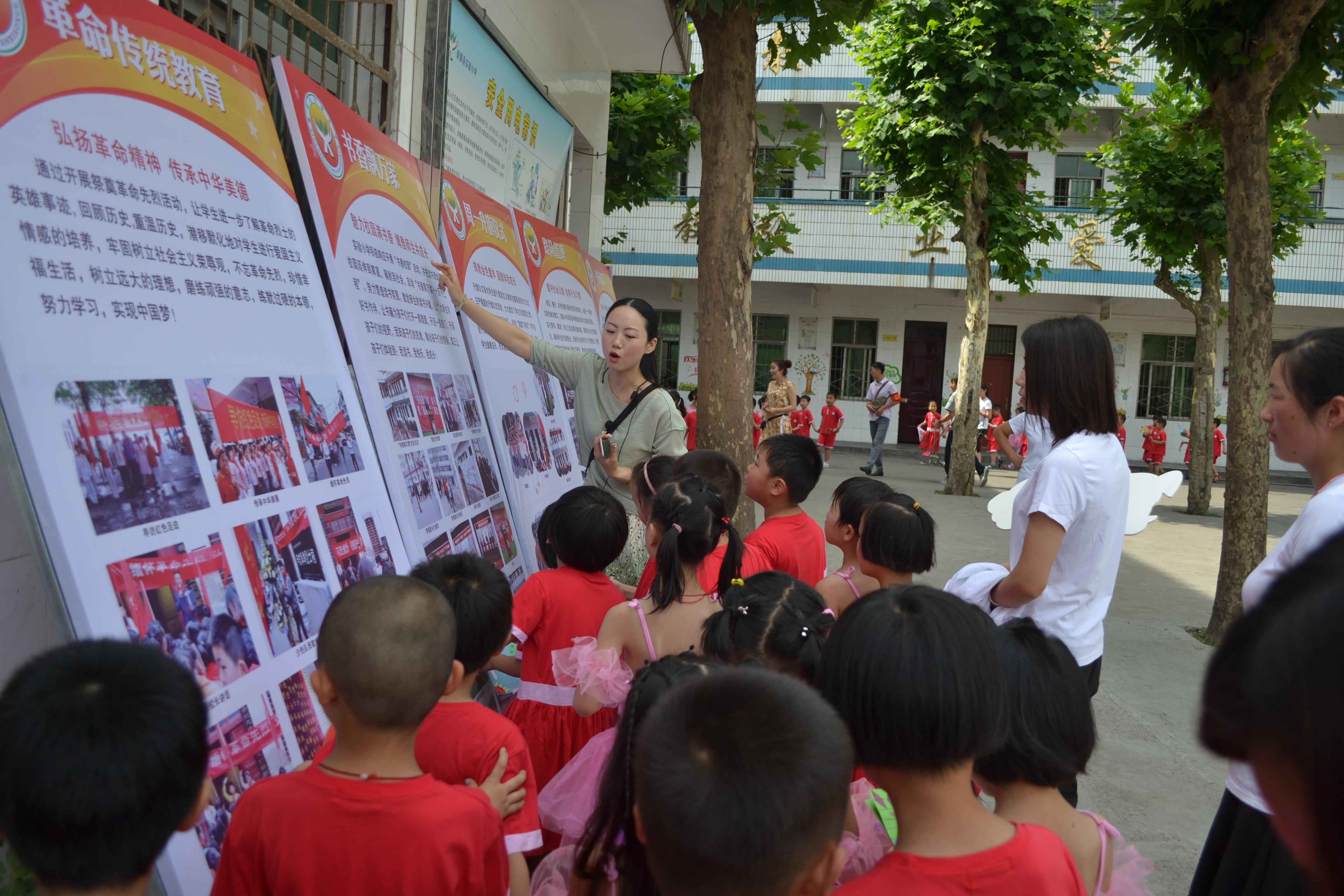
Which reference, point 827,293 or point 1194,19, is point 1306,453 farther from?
point 827,293

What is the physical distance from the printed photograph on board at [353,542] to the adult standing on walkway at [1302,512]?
1.80 m

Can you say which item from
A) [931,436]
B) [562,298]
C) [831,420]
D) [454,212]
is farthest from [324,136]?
[931,436]

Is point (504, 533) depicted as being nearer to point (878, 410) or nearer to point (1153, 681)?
point (1153, 681)

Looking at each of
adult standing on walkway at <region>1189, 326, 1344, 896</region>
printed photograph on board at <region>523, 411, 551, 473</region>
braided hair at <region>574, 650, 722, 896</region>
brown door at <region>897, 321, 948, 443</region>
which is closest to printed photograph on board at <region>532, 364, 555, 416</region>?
printed photograph on board at <region>523, 411, 551, 473</region>

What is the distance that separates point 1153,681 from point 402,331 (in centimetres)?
448

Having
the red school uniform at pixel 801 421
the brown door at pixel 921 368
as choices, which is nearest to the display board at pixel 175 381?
the red school uniform at pixel 801 421

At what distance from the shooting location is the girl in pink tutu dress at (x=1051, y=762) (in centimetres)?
149

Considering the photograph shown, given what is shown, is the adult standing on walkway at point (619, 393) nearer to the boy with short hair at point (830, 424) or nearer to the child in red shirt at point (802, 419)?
the child in red shirt at point (802, 419)

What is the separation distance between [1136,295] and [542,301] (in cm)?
1617

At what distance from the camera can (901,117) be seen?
37.0 feet

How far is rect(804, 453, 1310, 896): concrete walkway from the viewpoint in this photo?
3.36m

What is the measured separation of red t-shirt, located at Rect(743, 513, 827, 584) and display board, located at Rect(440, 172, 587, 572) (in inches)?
31.5

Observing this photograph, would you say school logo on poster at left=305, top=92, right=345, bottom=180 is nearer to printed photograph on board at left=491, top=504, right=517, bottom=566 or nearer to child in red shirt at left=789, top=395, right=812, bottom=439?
printed photograph on board at left=491, top=504, right=517, bottom=566

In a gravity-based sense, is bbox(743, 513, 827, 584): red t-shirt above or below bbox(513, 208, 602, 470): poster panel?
below
